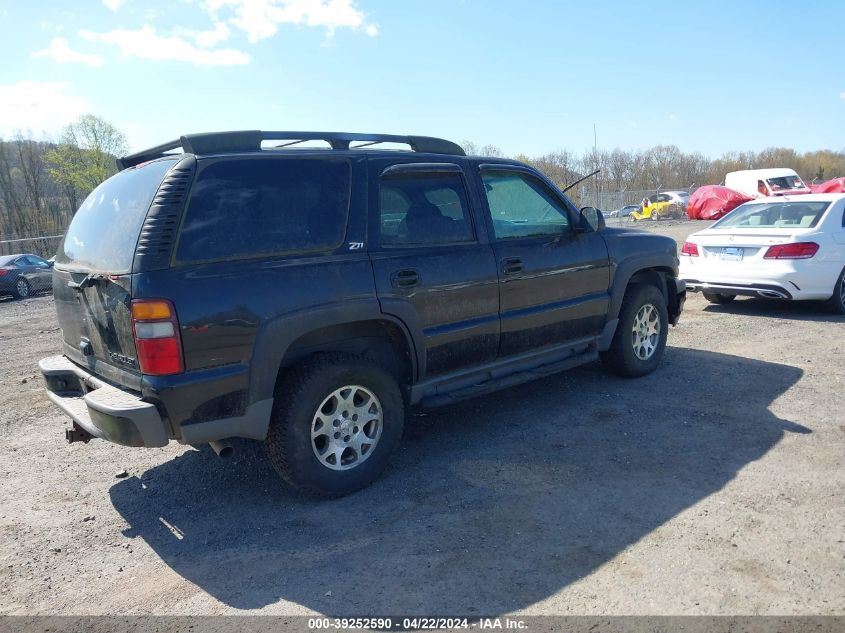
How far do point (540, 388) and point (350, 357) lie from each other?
262 cm

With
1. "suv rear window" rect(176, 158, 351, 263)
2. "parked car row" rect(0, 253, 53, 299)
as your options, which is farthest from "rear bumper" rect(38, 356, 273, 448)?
"parked car row" rect(0, 253, 53, 299)

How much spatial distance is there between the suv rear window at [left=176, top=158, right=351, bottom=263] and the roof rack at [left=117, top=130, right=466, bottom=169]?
184 millimetres

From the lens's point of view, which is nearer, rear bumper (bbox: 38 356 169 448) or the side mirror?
rear bumper (bbox: 38 356 169 448)

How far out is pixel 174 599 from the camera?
3029 millimetres

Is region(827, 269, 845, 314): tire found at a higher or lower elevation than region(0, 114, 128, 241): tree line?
lower

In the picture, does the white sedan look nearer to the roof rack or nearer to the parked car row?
the roof rack

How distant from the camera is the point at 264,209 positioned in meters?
3.66

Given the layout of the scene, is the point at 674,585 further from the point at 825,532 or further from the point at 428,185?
the point at 428,185

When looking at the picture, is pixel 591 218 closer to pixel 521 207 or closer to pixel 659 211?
pixel 521 207

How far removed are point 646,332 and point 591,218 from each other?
139cm

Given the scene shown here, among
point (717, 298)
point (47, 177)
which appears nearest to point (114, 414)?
point (717, 298)

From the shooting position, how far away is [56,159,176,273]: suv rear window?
3482 millimetres

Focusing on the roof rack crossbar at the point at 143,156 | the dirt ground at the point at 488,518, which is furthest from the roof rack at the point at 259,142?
the dirt ground at the point at 488,518

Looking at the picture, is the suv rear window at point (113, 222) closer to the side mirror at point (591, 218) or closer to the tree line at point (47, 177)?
the side mirror at point (591, 218)
